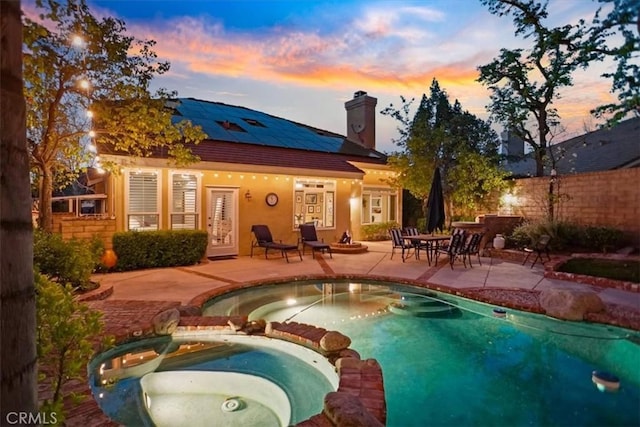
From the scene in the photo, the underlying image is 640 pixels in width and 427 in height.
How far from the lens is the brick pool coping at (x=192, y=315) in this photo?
2.95 m

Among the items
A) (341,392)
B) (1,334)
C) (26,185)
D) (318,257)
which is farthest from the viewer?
(318,257)

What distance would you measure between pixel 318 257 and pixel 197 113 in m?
8.25

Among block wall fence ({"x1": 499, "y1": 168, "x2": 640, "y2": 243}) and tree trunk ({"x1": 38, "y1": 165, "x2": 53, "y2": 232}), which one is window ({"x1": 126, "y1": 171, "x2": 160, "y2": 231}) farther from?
block wall fence ({"x1": 499, "y1": 168, "x2": 640, "y2": 243})

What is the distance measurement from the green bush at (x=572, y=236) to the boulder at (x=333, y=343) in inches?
334

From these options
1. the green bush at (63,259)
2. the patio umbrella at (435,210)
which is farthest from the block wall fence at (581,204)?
the patio umbrella at (435,210)

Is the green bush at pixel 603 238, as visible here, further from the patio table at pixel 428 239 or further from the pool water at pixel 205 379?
the pool water at pixel 205 379

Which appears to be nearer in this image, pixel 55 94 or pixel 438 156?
pixel 55 94

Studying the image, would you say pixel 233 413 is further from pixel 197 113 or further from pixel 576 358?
pixel 197 113

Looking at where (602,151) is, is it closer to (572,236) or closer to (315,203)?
(572,236)

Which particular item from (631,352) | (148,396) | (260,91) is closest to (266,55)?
(260,91)

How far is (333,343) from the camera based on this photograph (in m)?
4.63

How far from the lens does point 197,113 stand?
50.0 ft

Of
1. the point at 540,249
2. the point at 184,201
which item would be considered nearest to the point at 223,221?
the point at 184,201

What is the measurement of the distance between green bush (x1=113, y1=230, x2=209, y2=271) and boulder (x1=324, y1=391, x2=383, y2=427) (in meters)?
8.02
